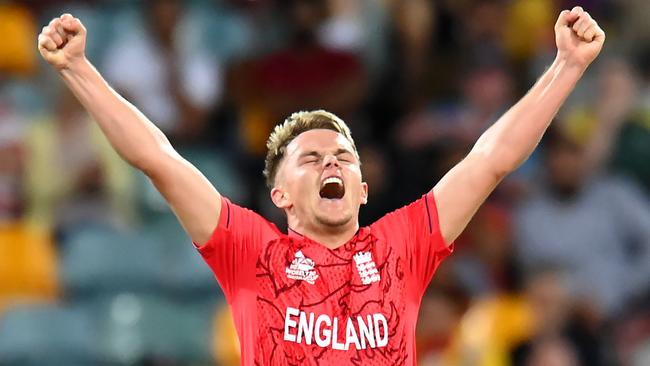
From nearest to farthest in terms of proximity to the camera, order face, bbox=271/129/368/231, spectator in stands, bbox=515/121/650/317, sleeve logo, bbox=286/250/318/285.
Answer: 1. sleeve logo, bbox=286/250/318/285
2. face, bbox=271/129/368/231
3. spectator in stands, bbox=515/121/650/317

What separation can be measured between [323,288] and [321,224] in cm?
25

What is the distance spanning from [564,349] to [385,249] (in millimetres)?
3235

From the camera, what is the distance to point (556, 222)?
8.87 metres

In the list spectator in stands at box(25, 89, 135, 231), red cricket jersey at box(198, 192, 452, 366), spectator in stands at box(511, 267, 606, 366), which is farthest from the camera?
spectator in stands at box(25, 89, 135, 231)

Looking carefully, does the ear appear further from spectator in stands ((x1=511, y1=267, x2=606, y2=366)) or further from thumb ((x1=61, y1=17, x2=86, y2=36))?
spectator in stands ((x1=511, y1=267, x2=606, y2=366))

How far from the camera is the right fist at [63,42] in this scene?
4.78m

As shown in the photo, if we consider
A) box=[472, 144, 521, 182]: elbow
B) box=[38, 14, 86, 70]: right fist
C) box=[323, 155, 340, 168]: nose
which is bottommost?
box=[472, 144, 521, 182]: elbow

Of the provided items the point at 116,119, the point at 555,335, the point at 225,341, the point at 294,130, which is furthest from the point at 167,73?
the point at 116,119

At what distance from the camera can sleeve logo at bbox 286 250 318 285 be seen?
4875mm

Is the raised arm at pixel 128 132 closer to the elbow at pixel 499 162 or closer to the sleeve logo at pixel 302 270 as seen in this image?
the sleeve logo at pixel 302 270

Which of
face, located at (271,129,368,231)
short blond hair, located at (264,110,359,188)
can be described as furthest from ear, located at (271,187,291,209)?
short blond hair, located at (264,110,359,188)

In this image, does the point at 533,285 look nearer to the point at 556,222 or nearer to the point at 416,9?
the point at 556,222

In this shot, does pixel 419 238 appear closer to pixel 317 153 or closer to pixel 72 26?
pixel 317 153

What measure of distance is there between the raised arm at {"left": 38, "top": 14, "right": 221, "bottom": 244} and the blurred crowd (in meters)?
3.39
